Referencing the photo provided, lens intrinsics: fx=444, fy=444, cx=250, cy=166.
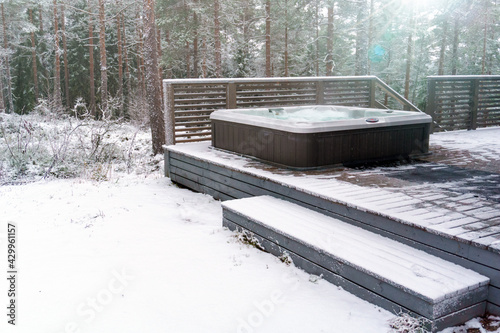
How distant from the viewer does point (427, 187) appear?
11.5 ft

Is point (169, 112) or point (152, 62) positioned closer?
point (169, 112)

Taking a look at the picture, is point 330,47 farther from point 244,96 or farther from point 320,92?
A: point 244,96

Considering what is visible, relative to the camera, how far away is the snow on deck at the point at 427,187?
8.63 ft

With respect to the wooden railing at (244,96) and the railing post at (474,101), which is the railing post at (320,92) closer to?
the wooden railing at (244,96)

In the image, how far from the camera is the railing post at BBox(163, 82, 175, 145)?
584 cm

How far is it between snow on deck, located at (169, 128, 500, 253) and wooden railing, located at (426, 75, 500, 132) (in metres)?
1.45

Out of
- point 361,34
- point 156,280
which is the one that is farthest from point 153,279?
point 361,34

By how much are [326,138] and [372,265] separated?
1.90m

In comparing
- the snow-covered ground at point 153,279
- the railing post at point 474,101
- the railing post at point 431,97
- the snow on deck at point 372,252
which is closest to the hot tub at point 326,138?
the snow on deck at point 372,252

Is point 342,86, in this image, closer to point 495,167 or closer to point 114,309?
point 495,167

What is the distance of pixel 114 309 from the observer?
257 centimetres

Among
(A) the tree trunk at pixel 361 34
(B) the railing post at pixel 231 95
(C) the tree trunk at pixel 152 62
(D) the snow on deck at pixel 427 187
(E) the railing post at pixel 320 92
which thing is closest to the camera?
(D) the snow on deck at pixel 427 187

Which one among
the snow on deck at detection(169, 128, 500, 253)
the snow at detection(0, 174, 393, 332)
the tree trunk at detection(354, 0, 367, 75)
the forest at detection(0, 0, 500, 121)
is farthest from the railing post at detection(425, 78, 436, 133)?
the tree trunk at detection(354, 0, 367, 75)

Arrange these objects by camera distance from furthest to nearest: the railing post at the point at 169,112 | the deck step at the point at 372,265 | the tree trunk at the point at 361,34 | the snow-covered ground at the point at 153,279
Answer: the tree trunk at the point at 361,34
the railing post at the point at 169,112
the snow-covered ground at the point at 153,279
the deck step at the point at 372,265
